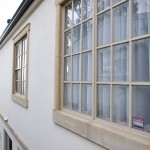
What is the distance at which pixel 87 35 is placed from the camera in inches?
174

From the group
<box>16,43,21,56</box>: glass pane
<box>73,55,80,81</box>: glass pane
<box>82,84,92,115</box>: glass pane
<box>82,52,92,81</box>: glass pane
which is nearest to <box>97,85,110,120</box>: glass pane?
<box>82,84,92,115</box>: glass pane

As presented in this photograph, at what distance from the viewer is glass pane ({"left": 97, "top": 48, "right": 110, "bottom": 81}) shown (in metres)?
3.79

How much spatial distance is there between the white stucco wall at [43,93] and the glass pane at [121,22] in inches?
58.5

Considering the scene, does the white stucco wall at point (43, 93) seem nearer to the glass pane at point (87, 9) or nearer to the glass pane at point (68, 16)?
the glass pane at point (68, 16)

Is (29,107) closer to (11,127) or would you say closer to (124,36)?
(11,127)

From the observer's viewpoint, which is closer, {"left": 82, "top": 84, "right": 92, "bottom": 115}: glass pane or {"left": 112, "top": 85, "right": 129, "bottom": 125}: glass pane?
{"left": 112, "top": 85, "right": 129, "bottom": 125}: glass pane

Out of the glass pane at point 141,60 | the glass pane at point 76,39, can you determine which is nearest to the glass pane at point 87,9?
the glass pane at point 76,39

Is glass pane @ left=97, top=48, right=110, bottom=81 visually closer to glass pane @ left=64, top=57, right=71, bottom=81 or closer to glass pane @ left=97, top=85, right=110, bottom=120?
glass pane @ left=97, top=85, right=110, bottom=120

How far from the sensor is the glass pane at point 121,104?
337 centimetres

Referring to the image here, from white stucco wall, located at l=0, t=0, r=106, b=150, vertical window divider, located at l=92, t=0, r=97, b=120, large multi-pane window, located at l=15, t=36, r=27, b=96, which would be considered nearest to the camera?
vertical window divider, located at l=92, t=0, r=97, b=120

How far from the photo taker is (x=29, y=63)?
8.12m

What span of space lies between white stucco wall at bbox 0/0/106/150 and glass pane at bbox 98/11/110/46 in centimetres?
137

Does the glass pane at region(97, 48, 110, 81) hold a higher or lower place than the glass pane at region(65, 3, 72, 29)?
lower

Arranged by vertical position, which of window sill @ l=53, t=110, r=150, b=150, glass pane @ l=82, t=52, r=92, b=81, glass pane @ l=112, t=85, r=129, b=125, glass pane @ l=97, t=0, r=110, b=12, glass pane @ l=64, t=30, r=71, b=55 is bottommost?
window sill @ l=53, t=110, r=150, b=150
